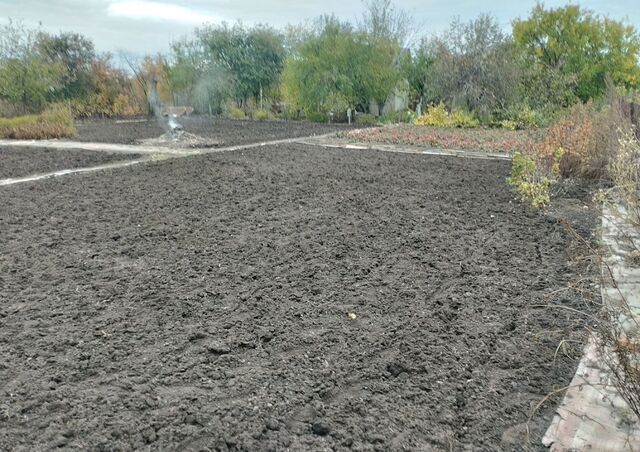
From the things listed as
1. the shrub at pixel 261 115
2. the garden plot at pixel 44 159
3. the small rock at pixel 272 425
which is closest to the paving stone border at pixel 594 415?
the small rock at pixel 272 425

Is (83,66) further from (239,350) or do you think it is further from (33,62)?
(239,350)

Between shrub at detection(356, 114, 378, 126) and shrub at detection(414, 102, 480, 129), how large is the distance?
2.32 m

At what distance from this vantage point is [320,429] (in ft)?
6.99

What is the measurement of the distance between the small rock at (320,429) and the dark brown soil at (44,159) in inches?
323

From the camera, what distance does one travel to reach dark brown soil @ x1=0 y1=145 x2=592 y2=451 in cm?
217

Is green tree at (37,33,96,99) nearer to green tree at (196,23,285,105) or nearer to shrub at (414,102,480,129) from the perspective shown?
green tree at (196,23,285,105)

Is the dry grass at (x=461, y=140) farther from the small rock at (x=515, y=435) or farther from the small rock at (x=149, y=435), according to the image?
the small rock at (x=149, y=435)

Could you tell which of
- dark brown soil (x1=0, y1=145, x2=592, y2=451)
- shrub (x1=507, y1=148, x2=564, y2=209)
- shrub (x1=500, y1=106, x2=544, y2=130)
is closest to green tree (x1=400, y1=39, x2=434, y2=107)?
shrub (x1=500, y1=106, x2=544, y2=130)

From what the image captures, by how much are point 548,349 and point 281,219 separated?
10.6 feet

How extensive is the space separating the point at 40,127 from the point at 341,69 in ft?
41.0

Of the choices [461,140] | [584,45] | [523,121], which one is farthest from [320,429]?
[584,45]

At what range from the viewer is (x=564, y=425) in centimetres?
216

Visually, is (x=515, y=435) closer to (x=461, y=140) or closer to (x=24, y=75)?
(x=461, y=140)

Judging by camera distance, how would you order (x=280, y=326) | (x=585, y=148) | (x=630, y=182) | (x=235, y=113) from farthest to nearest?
(x=235, y=113)
(x=585, y=148)
(x=630, y=182)
(x=280, y=326)
